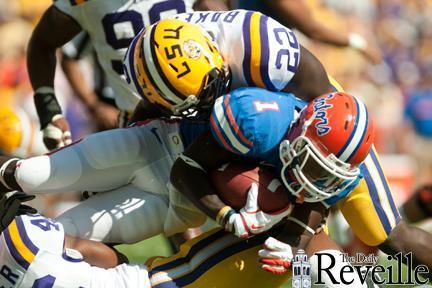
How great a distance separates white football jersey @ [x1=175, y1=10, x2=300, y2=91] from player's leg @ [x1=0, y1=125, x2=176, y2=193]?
1.57 feet

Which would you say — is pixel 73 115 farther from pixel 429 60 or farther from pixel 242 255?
pixel 242 255

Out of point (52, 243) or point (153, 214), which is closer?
point (52, 243)

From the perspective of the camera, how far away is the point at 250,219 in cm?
315

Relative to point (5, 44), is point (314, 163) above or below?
above

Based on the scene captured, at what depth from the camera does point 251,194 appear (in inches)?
124

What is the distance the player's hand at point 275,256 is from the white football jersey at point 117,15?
1.45m

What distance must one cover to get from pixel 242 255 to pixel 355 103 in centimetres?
68

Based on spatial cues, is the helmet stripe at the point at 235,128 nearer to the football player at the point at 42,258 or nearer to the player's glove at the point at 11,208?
the football player at the point at 42,258

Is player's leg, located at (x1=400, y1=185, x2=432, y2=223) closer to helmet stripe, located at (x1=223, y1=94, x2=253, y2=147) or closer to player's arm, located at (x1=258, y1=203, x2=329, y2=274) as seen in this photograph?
player's arm, located at (x1=258, y1=203, x2=329, y2=274)

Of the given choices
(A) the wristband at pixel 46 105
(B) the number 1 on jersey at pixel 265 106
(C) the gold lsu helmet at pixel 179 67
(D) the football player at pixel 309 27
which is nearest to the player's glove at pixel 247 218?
(B) the number 1 on jersey at pixel 265 106

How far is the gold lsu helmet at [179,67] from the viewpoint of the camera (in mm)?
3203

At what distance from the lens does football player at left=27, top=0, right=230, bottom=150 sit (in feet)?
14.0

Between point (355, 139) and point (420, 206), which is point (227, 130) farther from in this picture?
Result: point (420, 206)

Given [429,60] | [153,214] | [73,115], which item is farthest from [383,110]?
[153,214]
